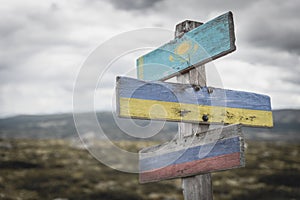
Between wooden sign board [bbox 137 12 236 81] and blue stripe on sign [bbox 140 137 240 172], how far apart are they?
0.77 metres

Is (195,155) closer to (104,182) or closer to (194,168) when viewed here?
(194,168)

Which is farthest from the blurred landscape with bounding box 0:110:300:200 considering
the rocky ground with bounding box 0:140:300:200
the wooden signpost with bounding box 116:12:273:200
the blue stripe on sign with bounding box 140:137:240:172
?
the wooden signpost with bounding box 116:12:273:200

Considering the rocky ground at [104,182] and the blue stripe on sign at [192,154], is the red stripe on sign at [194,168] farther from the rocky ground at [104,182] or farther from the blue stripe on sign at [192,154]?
the rocky ground at [104,182]

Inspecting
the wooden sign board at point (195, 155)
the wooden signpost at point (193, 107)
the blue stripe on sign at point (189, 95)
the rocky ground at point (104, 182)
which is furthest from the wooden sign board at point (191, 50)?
the rocky ground at point (104, 182)

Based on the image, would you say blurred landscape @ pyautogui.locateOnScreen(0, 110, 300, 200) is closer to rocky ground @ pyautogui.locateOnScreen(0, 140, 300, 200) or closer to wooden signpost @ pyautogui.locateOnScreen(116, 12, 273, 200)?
rocky ground @ pyautogui.locateOnScreen(0, 140, 300, 200)

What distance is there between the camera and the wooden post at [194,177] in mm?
3748

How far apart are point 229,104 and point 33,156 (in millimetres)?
35879

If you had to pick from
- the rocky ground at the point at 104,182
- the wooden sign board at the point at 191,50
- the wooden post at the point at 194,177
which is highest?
the wooden sign board at the point at 191,50

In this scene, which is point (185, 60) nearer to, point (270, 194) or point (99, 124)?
point (99, 124)

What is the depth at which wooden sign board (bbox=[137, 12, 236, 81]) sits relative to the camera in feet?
11.2

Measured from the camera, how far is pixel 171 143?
3.91 m

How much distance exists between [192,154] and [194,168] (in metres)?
0.13

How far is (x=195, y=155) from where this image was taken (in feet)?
12.0

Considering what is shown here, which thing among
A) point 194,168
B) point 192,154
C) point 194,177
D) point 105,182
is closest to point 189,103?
point 192,154
